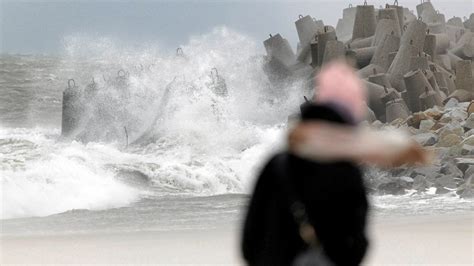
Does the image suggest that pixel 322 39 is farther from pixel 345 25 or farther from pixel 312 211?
pixel 312 211

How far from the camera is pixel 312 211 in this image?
2023 millimetres

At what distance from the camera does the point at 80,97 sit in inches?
723

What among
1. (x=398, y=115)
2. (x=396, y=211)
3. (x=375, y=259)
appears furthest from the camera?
(x=398, y=115)

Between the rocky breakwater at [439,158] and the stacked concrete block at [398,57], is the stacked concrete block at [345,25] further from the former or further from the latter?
the rocky breakwater at [439,158]

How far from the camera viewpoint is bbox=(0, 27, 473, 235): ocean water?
29.1 ft

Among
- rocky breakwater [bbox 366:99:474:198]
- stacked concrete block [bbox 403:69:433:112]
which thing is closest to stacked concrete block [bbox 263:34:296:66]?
stacked concrete block [bbox 403:69:433:112]

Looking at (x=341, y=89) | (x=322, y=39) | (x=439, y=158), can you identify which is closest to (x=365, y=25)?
(x=322, y=39)

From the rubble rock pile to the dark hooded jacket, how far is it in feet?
26.9

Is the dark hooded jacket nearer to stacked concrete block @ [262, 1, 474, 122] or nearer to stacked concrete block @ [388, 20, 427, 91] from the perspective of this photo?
stacked concrete block @ [262, 1, 474, 122]

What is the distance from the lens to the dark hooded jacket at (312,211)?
2004 mm

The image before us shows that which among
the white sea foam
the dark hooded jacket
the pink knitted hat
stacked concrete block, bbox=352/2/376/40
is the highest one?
the pink knitted hat

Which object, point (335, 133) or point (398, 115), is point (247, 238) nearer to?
point (335, 133)

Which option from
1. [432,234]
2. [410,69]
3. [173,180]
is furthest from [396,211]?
[410,69]

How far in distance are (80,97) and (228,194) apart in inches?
318
